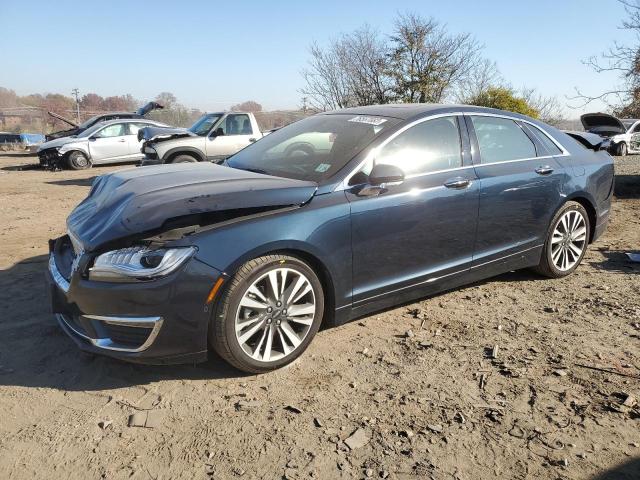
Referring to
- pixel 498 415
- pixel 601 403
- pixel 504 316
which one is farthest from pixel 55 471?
pixel 504 316

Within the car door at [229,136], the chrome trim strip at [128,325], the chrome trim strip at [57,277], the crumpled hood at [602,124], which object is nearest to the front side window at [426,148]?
the chrome trim strip at [128,325]

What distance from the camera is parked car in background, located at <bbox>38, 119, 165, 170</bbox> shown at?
14586mm

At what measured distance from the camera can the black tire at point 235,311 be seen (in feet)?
9.46

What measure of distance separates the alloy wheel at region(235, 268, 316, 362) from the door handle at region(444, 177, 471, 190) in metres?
1.40

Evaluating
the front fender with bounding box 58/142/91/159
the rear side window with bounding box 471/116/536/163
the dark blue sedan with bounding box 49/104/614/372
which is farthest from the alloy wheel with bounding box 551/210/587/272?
the front fender with bounding box 58/142/91/159

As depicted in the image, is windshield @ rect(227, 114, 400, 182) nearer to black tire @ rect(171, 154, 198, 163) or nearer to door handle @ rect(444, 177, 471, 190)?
door handle @ rect(444, 177, 471, 190)

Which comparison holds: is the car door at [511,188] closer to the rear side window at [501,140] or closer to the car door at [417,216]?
the rear side window at [501,140]

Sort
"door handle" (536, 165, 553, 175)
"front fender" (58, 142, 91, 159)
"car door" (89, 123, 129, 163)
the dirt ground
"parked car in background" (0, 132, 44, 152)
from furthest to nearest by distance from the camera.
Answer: "parked car in background" (0, 132, 44, 152)
"car door" (89, 123, 129, 163)
"front fender" (58, 142, 91, 159)
"door handle" (536, 165, 553, 175)
the dirt ground

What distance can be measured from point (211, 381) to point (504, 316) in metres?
2.33

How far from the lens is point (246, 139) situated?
11797mm

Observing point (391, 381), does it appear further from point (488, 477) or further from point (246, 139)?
point (246, 139)

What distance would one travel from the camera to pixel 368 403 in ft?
9.30

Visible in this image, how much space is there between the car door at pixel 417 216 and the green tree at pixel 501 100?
19.2 m

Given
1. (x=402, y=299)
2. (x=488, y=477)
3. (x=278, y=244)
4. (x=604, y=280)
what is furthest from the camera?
(x=604, y=280)
